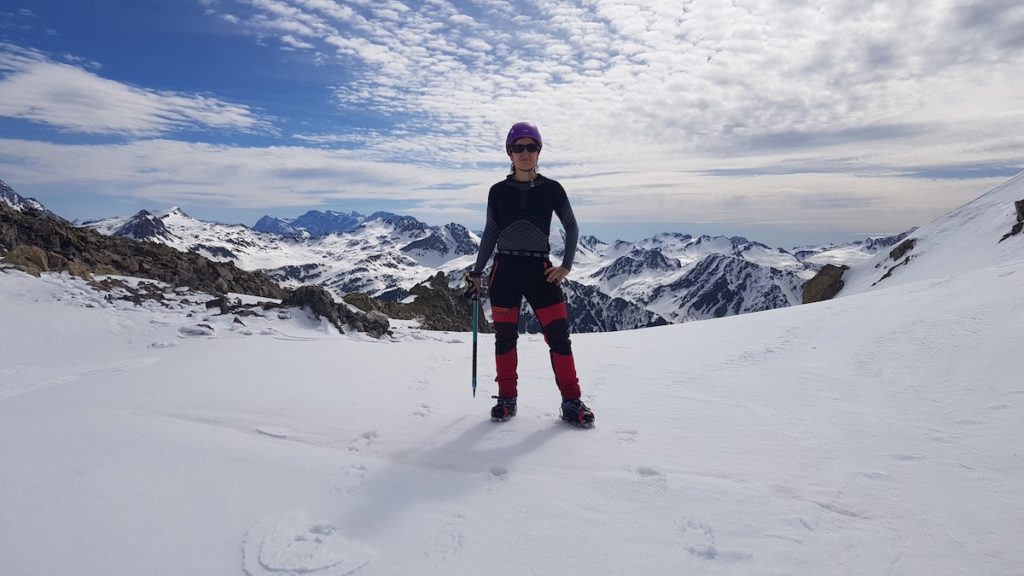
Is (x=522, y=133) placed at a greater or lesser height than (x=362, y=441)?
greater

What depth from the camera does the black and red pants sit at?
20.8ft

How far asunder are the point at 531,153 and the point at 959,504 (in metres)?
5.21

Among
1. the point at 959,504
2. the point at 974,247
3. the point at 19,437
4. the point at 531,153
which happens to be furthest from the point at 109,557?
the point at 974,247

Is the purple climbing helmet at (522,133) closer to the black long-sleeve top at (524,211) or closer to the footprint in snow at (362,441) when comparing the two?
the black long-sleeve top at (524,211)

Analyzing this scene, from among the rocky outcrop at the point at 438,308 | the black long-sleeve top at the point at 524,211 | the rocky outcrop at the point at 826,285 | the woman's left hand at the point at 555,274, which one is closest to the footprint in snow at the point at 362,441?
the black long-sleeve top at the point at 524,211

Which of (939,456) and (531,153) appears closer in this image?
(939,456)

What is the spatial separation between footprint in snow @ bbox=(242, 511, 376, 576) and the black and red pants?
3104 mm

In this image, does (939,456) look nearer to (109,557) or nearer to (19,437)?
(109,557)

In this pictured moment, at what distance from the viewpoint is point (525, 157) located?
6328 millimetres

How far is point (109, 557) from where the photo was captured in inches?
121

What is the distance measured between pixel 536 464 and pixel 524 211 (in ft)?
10.2

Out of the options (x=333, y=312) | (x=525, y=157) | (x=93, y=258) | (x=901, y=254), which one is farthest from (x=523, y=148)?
(x=901, y=254)

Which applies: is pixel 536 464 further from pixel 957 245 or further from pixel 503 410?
pixel 957 245

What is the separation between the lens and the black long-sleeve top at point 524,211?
252 inches
